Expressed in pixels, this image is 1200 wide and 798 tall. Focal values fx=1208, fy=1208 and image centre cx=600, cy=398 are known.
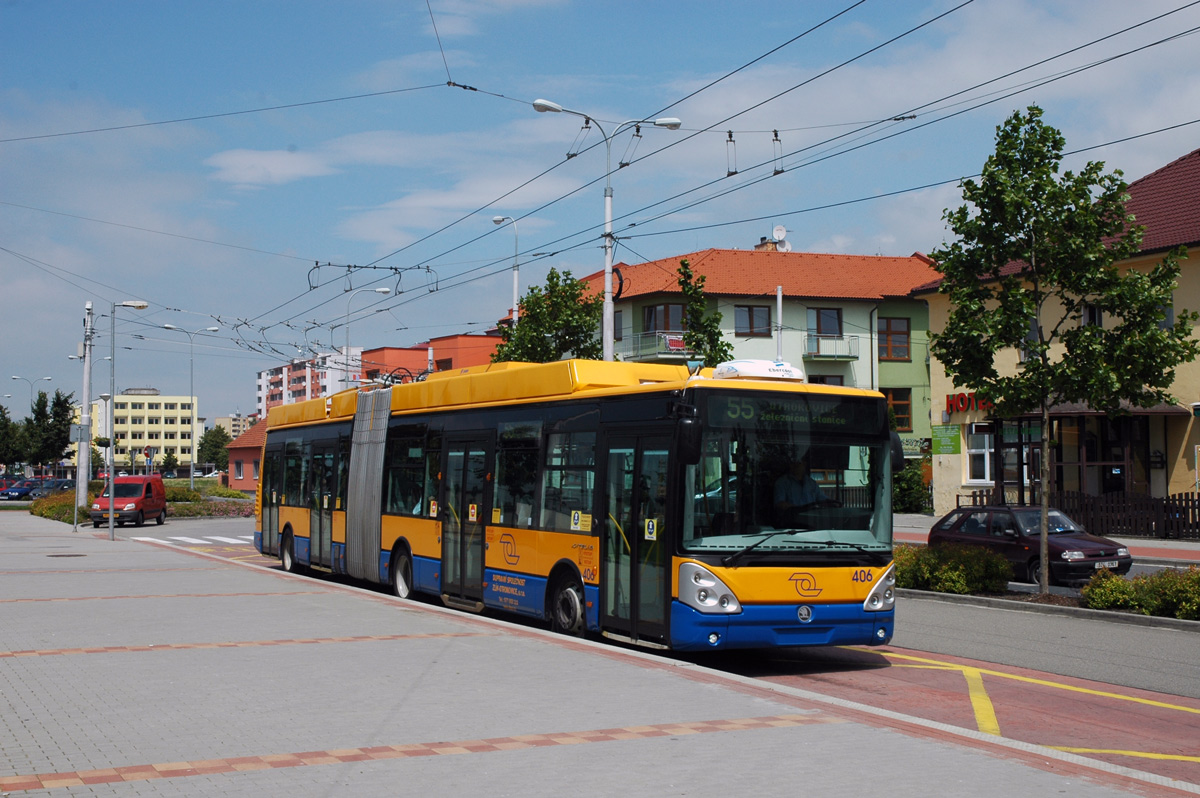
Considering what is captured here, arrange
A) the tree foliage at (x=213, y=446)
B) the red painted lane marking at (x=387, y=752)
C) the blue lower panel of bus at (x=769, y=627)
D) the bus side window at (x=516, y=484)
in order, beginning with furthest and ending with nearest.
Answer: the tree foliage at (x=213, y=446), the bus side window at (x=516, y=484), the blue lower panel of bus at (x=769, y=627), the red painted lane marking at (x=387, y=752)

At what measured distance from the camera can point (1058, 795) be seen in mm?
6172

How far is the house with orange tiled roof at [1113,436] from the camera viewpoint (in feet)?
107

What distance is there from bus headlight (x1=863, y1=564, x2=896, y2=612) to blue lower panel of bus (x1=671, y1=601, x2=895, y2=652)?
0.06 m

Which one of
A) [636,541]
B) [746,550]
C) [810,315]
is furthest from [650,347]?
[746,550]

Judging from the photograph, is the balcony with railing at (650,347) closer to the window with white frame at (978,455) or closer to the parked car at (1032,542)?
the window with white frame at (978,455)

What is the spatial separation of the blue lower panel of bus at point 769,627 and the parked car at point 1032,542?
923 centimetres

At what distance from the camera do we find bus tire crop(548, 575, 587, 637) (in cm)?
1241

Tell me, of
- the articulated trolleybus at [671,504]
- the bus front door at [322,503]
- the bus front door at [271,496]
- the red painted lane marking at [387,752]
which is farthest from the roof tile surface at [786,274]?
the red painted lane marking at [387,752]

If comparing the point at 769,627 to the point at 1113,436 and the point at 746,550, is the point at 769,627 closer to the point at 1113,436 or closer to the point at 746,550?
the point at 746,550

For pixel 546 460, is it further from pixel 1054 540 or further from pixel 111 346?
pixel 111 346

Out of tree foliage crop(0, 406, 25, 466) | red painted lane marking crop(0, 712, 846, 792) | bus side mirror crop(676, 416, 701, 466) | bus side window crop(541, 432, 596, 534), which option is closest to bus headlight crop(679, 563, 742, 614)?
bus side mirror crop(676, 416, 701, 466)

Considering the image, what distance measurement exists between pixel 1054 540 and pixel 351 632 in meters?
12.8

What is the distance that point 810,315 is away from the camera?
60188mm

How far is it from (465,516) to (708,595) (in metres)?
5.51
